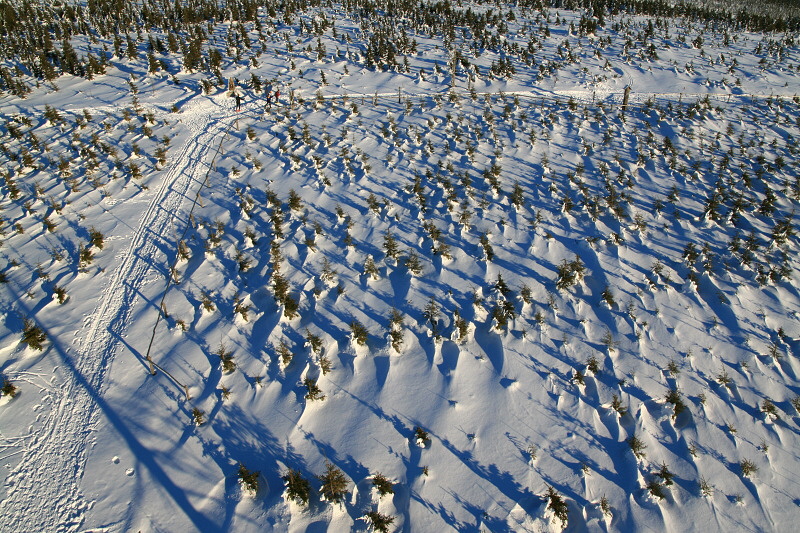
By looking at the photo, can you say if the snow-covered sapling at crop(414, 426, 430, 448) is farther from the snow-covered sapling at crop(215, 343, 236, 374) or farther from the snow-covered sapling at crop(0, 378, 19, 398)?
the snow-covered sapling at crop(0, 378, 19, 398)

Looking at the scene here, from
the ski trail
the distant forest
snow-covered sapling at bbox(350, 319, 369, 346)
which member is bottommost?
the ski trail

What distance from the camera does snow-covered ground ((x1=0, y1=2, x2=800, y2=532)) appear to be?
24.3ft

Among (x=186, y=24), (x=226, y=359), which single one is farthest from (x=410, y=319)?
(x=186, y=24)

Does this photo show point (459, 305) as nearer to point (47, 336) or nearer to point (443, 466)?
point (443, 466)

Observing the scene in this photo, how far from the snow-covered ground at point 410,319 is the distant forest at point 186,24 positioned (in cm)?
834

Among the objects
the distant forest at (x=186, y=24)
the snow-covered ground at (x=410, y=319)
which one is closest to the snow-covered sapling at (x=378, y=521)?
the snow-covered ground at (x=410, y=319)

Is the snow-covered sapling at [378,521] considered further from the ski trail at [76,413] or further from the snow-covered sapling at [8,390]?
the snow-covered sapling at [8,390]

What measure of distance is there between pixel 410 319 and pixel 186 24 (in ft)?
109

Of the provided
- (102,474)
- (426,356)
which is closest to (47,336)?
(102,474)

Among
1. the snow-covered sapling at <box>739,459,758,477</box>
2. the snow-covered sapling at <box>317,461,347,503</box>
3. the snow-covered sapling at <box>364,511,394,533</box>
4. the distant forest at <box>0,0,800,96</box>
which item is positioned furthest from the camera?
the distant forest at <box>0,0,800,96</box>

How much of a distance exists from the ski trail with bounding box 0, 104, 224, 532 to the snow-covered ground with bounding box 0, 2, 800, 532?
0.18 ft

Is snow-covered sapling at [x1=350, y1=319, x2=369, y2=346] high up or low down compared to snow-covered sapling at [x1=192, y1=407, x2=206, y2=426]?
up

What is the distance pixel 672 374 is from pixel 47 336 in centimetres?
1488

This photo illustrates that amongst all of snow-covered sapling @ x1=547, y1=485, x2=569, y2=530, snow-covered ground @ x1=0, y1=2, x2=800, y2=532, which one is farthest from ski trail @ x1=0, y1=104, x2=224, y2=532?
snow-covered sapling @ x1=547, y1=485, x2=569, y2=530
